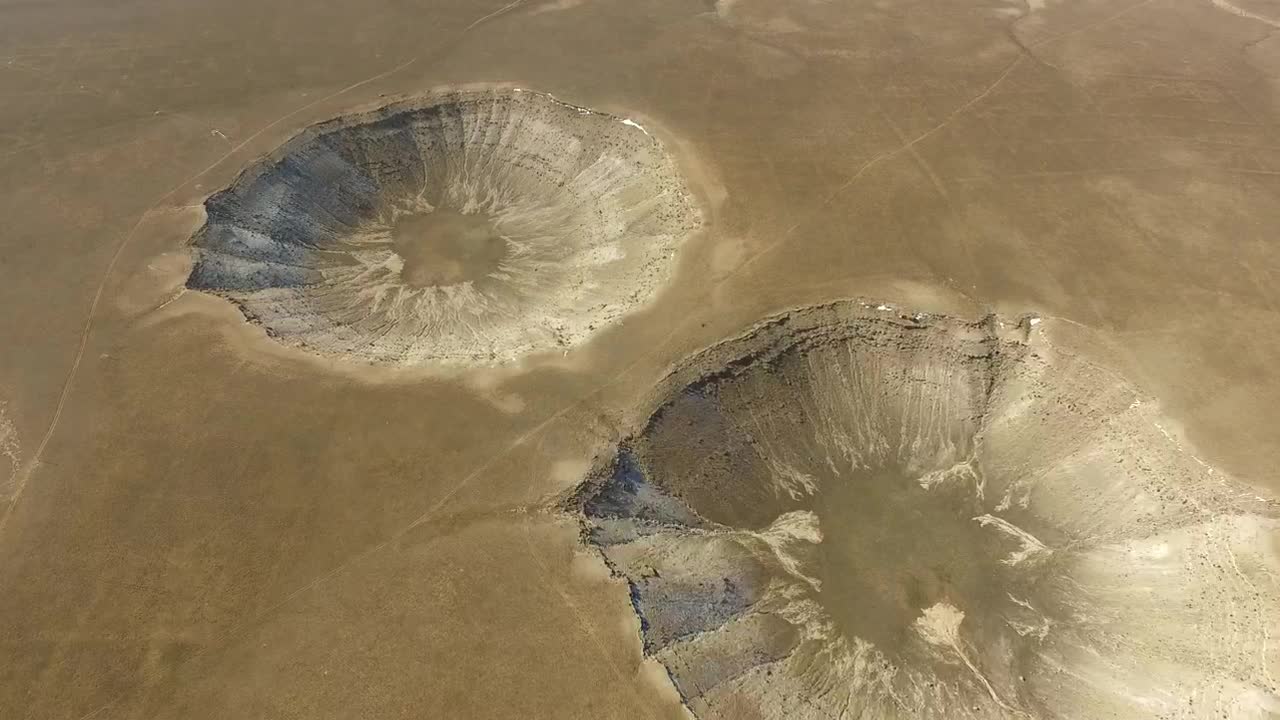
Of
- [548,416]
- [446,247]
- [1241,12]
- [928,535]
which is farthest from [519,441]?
[1241,12]

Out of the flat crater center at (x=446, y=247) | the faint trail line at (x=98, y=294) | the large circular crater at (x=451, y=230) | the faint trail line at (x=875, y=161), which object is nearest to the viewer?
the faint trail line at (x=98, y=294)

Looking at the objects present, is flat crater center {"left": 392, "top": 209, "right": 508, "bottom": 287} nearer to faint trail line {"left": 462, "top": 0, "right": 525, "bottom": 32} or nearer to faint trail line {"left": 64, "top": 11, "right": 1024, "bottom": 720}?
faint trail line {"left": 64, "top": 11, "right": 1024, "bottom": 720}

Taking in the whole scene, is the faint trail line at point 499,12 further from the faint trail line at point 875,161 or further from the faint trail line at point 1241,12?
the faint trail line at point 1241,12

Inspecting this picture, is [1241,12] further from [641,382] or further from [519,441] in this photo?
[519,441]

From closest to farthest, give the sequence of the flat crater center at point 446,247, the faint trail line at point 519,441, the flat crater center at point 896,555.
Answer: the faint trail line at point 519,441, the flat crater center at point 896,555, the flat crater center at point 446,247

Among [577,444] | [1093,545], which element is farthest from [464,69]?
[1093,545]

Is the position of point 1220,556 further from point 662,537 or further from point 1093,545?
point 662,537

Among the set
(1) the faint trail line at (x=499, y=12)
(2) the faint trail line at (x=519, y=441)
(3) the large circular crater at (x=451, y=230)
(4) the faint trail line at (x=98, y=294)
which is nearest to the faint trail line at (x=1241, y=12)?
(2) the faint trail line at (x=519, y=441)
